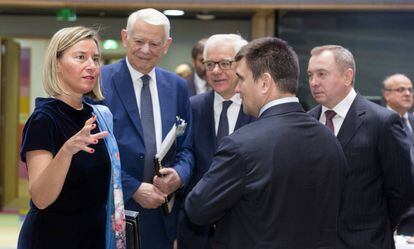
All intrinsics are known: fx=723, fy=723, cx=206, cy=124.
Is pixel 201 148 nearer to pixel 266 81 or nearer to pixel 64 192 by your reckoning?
pixel 64 192

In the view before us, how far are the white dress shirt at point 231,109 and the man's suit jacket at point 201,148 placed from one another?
18 mm

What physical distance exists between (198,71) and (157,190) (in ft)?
8.45

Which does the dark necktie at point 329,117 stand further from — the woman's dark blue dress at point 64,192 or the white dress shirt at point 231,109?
the woman's dark blue dress at point 64,192

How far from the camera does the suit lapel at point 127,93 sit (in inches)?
139

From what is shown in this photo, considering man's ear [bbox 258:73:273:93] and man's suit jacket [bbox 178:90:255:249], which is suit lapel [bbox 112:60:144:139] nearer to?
man's suit jacket [bbox 178:90:255:249]

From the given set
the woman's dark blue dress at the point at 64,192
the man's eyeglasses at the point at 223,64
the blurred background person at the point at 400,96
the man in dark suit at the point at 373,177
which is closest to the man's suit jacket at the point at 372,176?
the man in dark suit at the point at 373,177

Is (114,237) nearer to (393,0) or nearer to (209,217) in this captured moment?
(209,217)

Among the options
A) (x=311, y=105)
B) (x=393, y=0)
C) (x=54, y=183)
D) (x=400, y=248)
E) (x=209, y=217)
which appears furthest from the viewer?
(x=311, y=105)

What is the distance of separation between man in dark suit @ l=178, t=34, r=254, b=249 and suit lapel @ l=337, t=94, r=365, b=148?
50 cm

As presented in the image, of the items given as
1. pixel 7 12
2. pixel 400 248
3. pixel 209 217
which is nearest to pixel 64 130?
pixel 209 217

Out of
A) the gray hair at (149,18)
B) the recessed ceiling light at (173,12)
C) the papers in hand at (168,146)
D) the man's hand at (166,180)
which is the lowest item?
the man's hand at (166,180)

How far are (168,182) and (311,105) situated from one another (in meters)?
5.12

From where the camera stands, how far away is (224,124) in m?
3.77

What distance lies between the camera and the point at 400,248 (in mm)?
3744
